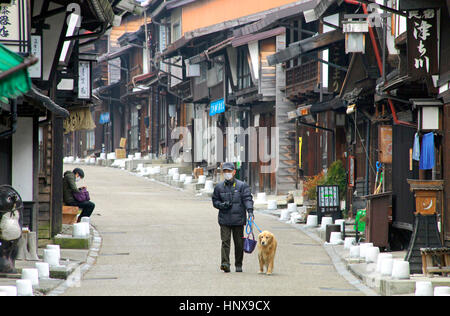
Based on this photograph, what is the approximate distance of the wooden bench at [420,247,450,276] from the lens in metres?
14.9

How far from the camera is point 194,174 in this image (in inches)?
1800

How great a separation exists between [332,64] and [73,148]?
2078 inches

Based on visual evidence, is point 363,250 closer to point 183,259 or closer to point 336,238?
point 183,259

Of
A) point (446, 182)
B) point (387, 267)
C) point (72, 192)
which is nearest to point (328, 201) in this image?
point (72, 192)

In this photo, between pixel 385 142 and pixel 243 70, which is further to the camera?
pixel 243 70

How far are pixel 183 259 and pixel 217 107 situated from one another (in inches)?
1081

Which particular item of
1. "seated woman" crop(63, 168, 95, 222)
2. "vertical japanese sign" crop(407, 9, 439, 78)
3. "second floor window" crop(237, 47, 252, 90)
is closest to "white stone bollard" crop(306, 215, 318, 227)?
"seated woman" crop(63, 168, 95, 222)

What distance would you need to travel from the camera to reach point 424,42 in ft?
56.3

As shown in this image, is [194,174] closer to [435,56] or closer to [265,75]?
[265,75]

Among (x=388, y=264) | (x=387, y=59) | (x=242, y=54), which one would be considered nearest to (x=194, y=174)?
A: (x=242, y=54)

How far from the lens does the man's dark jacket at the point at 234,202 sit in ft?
54.0

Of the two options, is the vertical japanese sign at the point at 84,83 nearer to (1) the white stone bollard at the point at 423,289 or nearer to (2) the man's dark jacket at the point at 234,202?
(2) the man's dark jacket at the point at 234,202

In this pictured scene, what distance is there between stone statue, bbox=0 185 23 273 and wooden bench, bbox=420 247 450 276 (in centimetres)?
675

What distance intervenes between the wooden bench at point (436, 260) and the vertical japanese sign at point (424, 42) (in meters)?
3.75
